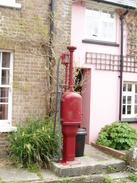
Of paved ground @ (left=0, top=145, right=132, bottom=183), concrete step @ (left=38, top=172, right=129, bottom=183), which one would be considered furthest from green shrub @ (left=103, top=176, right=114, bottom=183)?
paved ground @ (left=0, top=145, right=132, bottom=183)

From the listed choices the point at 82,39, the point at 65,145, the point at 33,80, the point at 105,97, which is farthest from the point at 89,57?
the point at 65,145

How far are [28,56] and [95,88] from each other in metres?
3.10

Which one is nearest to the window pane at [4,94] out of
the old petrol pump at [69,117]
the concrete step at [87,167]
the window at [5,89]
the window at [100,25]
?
the window at [5,89]

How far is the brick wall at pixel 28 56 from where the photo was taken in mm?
8023

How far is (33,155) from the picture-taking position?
7.15 metres

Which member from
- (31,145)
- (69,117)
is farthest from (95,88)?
(31,145)

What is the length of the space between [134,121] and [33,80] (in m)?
4.84

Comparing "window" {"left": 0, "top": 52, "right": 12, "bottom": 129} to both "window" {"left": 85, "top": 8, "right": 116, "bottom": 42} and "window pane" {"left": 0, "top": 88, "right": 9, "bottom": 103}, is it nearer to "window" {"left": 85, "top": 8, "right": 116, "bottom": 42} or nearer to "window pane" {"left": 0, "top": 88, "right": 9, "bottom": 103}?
"window pane" {"left": 0, "top": 88, "right": 9, "bottom": 103}

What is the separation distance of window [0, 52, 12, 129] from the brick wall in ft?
0.51

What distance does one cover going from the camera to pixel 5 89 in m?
8.12

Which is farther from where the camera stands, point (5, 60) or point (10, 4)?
point (5, 60)

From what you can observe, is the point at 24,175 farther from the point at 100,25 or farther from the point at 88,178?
the point at 100,25

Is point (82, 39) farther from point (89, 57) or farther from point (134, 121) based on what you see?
point (134, 121)

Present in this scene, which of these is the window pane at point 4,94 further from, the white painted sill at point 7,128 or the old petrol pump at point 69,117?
the old petrol pump at point 69,117
